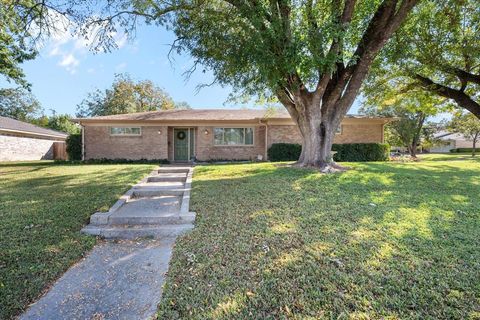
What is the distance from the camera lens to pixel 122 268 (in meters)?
2.75

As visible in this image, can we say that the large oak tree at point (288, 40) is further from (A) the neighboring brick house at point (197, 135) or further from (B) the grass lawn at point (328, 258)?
(A) the neighboring brick house at point (197, 135)

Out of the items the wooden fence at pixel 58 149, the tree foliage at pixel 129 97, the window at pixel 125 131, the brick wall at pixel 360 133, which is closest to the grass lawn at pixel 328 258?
the brick wall at pixel 360 133

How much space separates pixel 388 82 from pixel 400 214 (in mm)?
11646

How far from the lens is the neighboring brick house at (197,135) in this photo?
1410cm

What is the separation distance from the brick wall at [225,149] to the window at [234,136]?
0.25m

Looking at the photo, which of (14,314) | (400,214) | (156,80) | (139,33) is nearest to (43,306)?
(14,314)

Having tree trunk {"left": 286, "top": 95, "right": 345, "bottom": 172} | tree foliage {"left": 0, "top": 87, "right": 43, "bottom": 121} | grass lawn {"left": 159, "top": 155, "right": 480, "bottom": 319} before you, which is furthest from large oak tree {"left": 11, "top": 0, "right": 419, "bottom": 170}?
tree foliage {"left": 0, "top": 87, "right": 43, "bottom": 121}

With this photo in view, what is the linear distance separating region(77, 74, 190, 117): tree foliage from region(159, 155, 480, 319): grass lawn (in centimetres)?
2517

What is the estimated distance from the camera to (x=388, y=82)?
13.1m

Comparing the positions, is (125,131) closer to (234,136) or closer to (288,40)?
(234,136)

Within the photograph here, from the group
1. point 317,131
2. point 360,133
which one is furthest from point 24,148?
point 360,133

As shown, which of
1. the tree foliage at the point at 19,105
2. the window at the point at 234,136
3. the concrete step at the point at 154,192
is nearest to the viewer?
the concrete step at the point at 154,192

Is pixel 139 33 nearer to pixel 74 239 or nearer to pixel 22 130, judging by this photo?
pixel 74 239

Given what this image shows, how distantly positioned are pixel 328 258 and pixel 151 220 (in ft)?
8.99
